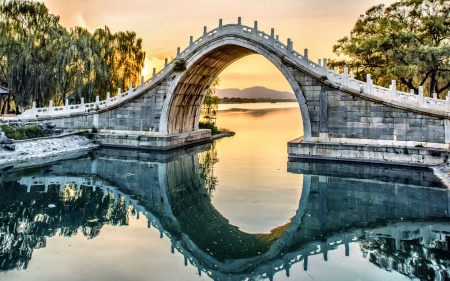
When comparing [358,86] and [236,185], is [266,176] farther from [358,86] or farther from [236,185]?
[358,86]

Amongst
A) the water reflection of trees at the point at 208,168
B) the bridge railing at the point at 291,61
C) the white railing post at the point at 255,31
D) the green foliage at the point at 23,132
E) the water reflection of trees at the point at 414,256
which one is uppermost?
the white railing post at the point at 255,31

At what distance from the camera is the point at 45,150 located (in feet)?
66.5

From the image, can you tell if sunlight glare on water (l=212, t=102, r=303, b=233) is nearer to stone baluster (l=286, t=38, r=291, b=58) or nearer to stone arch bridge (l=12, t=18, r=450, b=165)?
stone arch bridge (l=12, t=18, r=450, b=165)

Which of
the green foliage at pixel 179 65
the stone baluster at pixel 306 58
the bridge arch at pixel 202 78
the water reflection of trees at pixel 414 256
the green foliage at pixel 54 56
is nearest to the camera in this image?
the water reflection of trees at pixel 414 256

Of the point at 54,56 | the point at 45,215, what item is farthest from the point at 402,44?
the point at 54,56

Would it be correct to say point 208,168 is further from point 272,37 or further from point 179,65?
point 272,37

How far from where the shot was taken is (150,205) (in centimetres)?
1197

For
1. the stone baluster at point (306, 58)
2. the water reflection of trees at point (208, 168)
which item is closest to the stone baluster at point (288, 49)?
the stone baluster at point (306, 58)

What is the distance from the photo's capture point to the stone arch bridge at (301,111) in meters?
16.3

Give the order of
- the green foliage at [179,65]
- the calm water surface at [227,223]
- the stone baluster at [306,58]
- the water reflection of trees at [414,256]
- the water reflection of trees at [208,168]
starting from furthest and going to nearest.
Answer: the green foliage at [179,65], the stone baluster at [306,58], the water reflection of trees at [208,168], the calm water surface at [227,223], the water reflection of trees at [414,256]

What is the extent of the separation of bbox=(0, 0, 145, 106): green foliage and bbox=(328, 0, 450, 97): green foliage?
17.3 meters

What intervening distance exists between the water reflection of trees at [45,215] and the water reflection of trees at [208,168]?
3708 millimetres

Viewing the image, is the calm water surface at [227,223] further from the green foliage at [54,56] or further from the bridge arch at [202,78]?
the green foliage at [54,56]

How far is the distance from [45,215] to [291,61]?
13.9 metres
